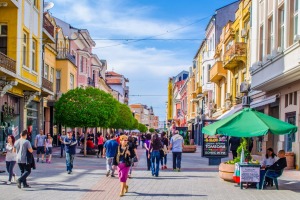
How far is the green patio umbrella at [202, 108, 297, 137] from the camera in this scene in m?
12.9

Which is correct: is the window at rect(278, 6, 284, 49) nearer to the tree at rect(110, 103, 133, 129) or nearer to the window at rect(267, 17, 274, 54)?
the window at rect(267, 17, 274, 54)

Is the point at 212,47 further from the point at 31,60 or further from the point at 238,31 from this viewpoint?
the point at 31,60

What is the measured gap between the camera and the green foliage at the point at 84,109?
27.8 metres

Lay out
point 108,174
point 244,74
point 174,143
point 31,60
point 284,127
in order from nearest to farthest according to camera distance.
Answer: point 284,127 < point 108,174 < point 174,143 < point 31,60 < point 244,74

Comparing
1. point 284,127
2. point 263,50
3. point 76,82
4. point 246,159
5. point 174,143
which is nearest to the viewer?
point 284,127

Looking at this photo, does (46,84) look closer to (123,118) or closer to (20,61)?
(20,61)

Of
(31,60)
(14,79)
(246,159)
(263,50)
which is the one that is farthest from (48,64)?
(246,159)

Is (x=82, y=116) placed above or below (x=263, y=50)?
below

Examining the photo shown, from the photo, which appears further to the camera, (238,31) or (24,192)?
(238,31)

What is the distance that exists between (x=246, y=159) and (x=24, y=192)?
6.37 meters

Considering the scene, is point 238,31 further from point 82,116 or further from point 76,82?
point 76,82

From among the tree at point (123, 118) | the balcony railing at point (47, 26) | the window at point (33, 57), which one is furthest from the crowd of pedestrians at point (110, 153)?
the tree at point (123, 118)

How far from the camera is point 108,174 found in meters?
16.0

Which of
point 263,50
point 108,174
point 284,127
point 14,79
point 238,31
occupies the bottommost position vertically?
point 108,174
